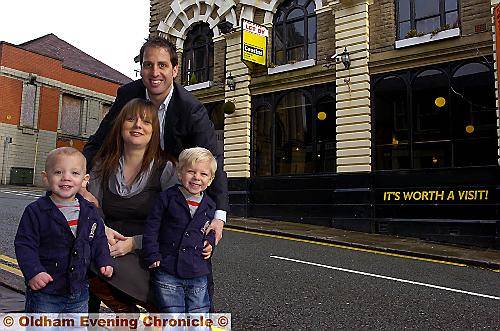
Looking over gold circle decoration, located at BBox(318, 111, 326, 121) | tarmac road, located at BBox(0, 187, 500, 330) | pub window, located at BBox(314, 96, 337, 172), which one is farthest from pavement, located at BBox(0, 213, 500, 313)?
gold circle decoration, located at BBox(318, 111, 326, 121)

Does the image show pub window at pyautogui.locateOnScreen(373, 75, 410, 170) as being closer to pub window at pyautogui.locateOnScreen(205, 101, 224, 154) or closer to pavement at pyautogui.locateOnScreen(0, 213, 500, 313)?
pavement at pyautogui.locateOnScreen(0, 213, 500, 313)

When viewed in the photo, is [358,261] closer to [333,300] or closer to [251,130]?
[333,300]

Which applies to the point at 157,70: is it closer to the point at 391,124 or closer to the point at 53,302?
the point at 53,302

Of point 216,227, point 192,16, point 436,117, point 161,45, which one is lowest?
point 216,227

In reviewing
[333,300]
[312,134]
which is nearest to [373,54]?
[312,134]

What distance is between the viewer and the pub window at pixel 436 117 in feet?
37.9

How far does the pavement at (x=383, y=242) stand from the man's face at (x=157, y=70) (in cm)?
793

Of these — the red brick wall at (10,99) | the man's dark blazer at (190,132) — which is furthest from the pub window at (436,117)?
the red brick wall at (10,99)

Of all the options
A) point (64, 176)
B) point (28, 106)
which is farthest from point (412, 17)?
point (28, 106)

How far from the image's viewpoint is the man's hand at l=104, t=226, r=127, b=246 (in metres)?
2.69

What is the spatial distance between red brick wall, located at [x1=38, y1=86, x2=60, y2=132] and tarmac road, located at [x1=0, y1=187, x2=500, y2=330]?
25962 millimetres

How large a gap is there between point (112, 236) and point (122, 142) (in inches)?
24.4

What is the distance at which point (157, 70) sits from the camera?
288cm

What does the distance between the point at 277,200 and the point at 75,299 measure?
12753mm
